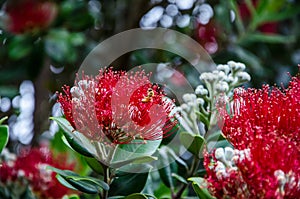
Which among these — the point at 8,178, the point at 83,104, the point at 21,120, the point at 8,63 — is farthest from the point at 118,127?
the point at 8,63

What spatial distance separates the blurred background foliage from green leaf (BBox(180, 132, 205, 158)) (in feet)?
1.94

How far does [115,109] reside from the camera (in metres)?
0.86

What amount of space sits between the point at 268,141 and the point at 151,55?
1193 mm

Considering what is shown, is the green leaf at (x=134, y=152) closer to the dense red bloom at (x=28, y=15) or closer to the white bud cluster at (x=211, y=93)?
the white bud cluster at (x=211, y=93)

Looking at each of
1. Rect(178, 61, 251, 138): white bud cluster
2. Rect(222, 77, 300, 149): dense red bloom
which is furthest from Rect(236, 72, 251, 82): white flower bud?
Rect(222, 77, 300, 149): dense red bloom

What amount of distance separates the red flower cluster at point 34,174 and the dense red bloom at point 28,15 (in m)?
0.67

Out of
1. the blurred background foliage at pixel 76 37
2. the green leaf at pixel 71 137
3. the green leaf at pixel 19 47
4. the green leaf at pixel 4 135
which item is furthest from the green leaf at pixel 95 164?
the green leaf at pixel 19 47

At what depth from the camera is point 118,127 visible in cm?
86

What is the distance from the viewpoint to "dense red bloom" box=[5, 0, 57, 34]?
1832mm

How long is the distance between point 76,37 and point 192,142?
0.90 m

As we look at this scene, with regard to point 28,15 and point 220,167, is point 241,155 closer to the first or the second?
point 220,167

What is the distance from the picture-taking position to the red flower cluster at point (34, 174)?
115cm

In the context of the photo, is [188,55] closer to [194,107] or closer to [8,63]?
[8,63]

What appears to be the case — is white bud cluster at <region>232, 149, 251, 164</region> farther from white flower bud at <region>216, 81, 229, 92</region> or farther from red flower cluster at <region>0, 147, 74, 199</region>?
red flower cluster at <region>0, 147, 74, 199</region>
